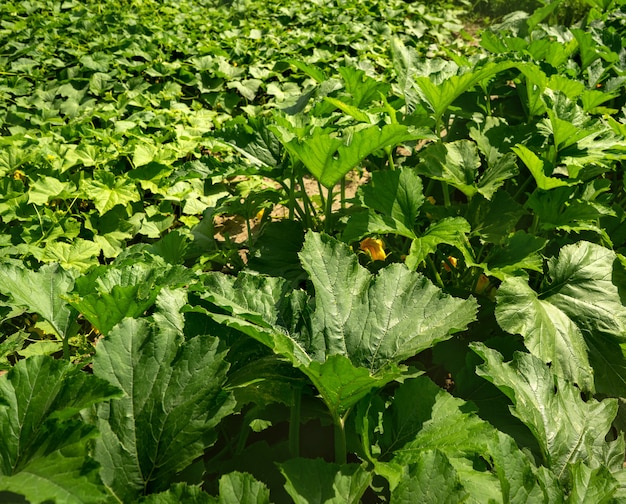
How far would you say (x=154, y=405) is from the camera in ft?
4.10

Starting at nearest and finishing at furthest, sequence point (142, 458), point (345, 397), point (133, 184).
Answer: point (142, 458) → point (345, 397) → point (133, 184)

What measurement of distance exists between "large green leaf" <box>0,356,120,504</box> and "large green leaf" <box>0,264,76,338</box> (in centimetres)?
43

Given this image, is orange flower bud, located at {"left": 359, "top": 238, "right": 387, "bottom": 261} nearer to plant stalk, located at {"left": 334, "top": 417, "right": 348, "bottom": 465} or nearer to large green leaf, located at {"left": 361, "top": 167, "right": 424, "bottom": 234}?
large green leaf, located at {"left": 361, "top": 167, "right": 424, "bottom": 234}

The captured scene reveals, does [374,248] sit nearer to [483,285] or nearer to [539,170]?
[483,285]

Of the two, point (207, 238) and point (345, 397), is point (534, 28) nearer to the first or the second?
point (207, 238)

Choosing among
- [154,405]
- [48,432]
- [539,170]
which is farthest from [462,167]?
[48,432]

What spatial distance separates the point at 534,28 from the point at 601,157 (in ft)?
6.50

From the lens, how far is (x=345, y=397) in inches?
52.7

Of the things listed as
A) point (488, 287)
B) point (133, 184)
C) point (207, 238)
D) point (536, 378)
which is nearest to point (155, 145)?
point (133, 184)

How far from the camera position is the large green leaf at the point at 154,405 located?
47.5 inches

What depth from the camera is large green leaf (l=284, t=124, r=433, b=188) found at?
73.4 inches

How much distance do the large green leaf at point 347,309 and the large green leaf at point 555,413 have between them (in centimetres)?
15

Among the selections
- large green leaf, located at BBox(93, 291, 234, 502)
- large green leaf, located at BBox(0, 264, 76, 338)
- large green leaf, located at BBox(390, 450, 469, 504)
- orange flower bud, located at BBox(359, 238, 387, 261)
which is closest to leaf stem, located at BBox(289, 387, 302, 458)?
large green leaf, located at BBox(93, 291, 234, 502)

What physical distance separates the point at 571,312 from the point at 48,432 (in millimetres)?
1460
